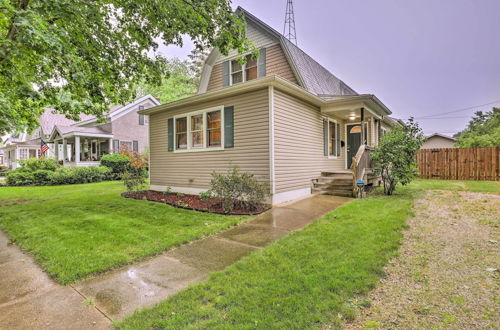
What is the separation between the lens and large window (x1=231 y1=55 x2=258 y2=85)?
1005cm

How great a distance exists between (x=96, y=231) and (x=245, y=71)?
810 cm

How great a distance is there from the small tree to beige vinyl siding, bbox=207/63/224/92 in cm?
705

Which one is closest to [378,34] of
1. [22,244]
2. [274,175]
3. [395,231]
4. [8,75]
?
[274,175]

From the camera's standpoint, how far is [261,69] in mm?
9836

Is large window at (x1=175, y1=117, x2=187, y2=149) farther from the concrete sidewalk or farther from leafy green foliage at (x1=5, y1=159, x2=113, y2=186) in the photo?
leafy green foliage at (x1=5, y1=159, x2=113, y2=186)

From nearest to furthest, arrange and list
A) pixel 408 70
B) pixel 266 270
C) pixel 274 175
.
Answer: pixel 266 270, pixel 274 175, pixel 408 70

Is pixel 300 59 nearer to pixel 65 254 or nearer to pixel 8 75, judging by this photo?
pixel 8 75

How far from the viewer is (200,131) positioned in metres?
8.54

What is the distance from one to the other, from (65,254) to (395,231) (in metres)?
5.13

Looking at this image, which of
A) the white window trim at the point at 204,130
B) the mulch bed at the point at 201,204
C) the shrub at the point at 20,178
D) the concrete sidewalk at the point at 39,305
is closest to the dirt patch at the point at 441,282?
the concrete sidewalk at the point at 39,305

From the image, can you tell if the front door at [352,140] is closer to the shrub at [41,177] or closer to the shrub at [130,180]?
the shrub at [130,180]

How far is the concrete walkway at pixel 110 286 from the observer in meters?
2.12

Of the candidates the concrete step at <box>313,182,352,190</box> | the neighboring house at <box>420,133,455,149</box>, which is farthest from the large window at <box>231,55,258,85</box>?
the neighboring house at <box>420,133,455,149</box>

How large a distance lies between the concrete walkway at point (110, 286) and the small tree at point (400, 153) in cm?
544
